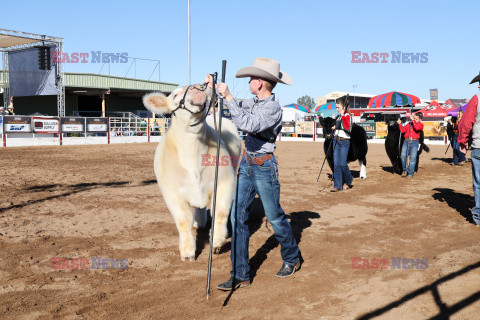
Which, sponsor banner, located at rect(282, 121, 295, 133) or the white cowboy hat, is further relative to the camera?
sponsor banner, located at rect(282, 121, 295, 133)

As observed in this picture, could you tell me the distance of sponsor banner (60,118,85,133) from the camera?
20.3 m

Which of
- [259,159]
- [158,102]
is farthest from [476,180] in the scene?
[158,102]

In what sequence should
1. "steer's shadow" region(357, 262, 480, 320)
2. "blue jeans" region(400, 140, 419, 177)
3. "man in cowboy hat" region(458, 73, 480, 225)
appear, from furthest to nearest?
1. "blue jeans" region(400, 140, 419, 177)
2. "man in cowboy hat" region(458, 73, 480, 225)
3. "steer's shadow" region(357, 262, 480, 320)

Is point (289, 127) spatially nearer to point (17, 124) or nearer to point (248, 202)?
point (17, 124)

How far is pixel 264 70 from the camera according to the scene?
3453 millimetres

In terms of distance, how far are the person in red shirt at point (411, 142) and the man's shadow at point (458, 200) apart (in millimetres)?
1794

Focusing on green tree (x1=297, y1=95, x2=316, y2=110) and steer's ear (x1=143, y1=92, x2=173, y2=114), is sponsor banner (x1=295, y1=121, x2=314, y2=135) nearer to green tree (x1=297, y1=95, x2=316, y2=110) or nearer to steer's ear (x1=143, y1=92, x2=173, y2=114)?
steer's ear (x1=143, y1=92, x2=173, y2=114)

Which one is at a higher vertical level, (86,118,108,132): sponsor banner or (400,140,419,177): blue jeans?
(86,118,108,132): sponsor banner

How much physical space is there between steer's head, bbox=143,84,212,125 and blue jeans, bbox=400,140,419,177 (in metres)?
7.88

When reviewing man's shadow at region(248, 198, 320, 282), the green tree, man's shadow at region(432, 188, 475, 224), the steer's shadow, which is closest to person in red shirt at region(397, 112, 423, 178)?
man's shadow at region(432, 188, 475, 224)

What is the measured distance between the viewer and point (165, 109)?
12.8ft

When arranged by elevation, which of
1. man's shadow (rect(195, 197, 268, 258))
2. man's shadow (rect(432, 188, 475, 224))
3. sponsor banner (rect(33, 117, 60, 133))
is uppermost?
sponsor banner (rect(33, 117, 60, 133))

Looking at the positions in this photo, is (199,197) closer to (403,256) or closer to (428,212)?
(403,256)

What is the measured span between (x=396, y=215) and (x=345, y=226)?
3.73 feet
